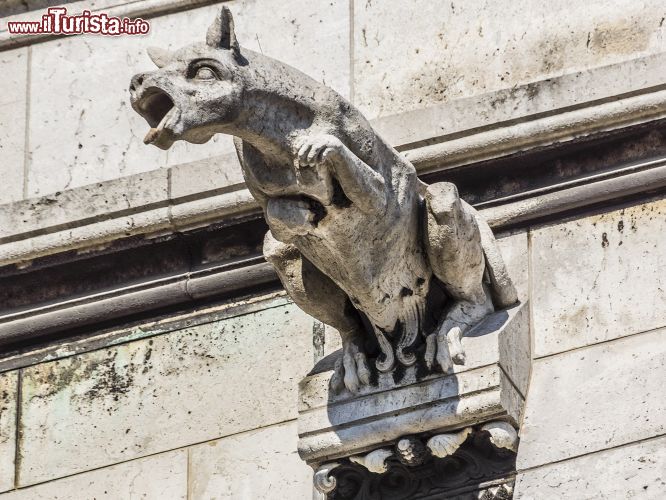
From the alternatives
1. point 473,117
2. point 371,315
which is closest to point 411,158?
point 473,117

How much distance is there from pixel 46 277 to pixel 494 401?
6.26ft

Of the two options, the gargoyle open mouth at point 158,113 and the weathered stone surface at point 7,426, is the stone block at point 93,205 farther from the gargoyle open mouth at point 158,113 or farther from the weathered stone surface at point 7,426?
the gargoyle open mouth at point 158,113

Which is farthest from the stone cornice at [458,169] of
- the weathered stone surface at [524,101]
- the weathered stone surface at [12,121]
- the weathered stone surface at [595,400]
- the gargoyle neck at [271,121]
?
the gargoyle neck at [271,121]

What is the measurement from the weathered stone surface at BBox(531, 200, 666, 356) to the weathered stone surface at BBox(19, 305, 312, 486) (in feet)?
2.61

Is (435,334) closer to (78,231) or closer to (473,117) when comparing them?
(473,117)

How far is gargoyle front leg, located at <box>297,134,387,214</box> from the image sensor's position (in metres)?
7.34

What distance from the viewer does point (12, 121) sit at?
31.1 ft

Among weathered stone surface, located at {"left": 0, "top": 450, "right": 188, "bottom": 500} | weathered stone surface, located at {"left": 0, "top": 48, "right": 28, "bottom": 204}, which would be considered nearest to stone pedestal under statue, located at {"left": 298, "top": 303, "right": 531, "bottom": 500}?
weathered stone surface, located at {"left": 0, "top": 450, "right": 188, "bottom": 500}

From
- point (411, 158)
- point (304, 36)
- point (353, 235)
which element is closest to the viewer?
point (353, 235)

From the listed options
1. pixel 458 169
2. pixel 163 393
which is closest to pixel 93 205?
pixel 163 393

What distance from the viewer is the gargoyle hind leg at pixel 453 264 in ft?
25.6

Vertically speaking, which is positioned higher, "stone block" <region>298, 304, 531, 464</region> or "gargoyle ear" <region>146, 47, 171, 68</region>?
"gargoyle ear" <region>146, 47, 171, 68</region>

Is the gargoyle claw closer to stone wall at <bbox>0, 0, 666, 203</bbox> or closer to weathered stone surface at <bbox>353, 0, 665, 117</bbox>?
stone wall at <bbox>0, 0, 666, 203</bbox>

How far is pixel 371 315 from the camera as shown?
7.89 metres
